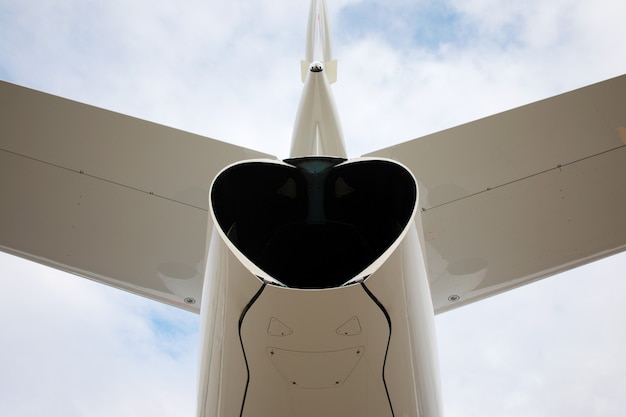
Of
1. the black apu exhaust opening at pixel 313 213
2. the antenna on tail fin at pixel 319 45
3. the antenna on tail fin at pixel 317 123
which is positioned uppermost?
the antenna on tail fin at pixel 319 45

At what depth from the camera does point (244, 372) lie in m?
2.48

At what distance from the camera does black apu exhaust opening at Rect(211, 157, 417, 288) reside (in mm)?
2688

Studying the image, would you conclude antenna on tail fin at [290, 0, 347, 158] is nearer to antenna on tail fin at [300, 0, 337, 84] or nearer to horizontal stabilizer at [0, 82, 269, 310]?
horizontal stabilizer at [0, 82, 269, 310]

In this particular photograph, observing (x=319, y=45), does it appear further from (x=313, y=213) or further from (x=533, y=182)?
(x=313, y=213)

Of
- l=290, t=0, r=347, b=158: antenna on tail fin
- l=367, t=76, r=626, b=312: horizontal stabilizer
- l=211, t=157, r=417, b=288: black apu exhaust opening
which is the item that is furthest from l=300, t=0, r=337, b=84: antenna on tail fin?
l=211, t=157, r=417, b=288: black apu exhaust opening

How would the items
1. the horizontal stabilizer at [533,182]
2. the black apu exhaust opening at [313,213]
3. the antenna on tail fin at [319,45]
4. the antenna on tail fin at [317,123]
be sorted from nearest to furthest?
the black apu exhaust opening at [313,213], the horizontal stabilizer at [533,182], the antenna on tail fin at [317,123], the antenna on tail fin at [319,45]

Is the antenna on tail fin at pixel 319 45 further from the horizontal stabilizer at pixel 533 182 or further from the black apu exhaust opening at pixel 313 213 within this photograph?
the black apu exhaust opening at pixel 313 213

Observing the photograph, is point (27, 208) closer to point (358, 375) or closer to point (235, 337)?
point (235, 337)

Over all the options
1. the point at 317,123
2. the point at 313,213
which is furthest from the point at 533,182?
the point at 313,213

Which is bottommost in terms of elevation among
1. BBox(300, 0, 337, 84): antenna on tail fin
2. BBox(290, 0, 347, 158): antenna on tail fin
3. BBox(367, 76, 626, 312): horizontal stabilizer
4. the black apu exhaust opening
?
the black apu exhaust opening

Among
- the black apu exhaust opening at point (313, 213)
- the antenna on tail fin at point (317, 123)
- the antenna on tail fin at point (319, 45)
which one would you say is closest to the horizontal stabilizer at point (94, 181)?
the antenna on tail fin at point (317, 123)

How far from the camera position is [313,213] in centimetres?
292

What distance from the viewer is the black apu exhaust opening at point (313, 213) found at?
269 cm

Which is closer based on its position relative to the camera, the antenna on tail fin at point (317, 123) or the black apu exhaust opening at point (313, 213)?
the black apu exhaust opening at point (313, 213)
